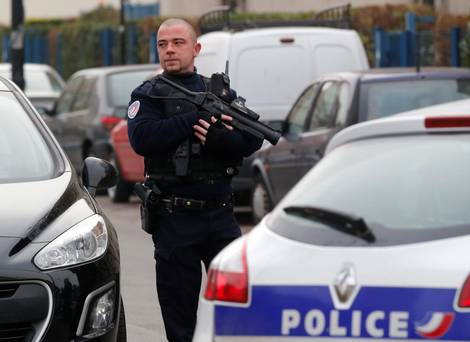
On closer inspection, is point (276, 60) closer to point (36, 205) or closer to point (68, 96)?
point (68, 96)

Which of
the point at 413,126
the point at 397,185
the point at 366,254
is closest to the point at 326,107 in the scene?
the point at 413,126

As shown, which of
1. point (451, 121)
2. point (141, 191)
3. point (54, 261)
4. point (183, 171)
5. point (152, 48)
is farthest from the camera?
point (152, 48)

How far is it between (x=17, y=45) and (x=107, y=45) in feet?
37.6

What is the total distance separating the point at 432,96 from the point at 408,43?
429 inches

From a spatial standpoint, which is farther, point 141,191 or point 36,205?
point 141,191

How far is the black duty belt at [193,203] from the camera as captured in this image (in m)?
7.02

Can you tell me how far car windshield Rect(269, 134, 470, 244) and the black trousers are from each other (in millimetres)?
1650

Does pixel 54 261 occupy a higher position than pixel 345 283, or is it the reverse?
pixel 345 283

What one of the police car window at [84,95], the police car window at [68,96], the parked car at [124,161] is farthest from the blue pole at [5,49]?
the parked car at [124,161]

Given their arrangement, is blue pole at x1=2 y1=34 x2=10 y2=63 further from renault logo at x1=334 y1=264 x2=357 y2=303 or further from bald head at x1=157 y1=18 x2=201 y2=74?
renault logo at x1=334 y1=264 x2=357 y2=303

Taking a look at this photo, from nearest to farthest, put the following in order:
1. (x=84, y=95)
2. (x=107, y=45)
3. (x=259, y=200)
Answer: (x=259, y=200) < (x=84, y=95) < (x=107, y=45)

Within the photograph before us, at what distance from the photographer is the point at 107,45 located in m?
34.2

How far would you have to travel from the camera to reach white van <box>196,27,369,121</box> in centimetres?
1511

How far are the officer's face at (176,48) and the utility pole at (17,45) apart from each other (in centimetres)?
1561
